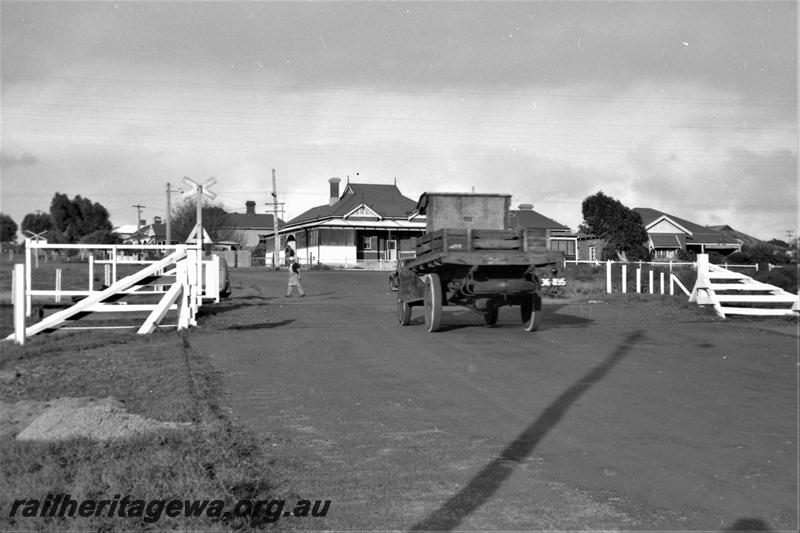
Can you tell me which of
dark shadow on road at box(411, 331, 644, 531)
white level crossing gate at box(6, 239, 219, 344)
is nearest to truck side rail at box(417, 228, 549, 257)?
white level crossing gate at box(6, 239, 219, 344)

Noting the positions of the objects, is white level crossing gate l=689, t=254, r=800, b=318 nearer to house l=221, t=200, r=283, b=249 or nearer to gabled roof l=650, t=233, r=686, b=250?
gabled roof l=650, t=233, r=686, b=250

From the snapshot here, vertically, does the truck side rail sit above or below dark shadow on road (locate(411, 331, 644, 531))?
above

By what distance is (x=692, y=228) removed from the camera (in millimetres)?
67000

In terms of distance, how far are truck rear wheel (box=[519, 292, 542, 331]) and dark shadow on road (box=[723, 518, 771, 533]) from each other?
10753 mm

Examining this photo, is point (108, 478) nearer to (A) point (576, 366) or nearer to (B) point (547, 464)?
(B) point (547, 464)

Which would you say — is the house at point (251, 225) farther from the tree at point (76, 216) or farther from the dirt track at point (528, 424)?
the dirt track at point (528, 424)

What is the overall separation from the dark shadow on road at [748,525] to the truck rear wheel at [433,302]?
10.7 meters

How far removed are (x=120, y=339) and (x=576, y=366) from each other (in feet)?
25.2

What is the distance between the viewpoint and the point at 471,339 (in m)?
14.8

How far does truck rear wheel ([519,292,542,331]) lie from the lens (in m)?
15.9

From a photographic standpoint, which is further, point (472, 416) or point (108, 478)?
point (472, 416)

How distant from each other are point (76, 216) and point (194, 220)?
18266 mm

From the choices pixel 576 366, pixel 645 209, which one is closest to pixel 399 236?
pixel 645 209

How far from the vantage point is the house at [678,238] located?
58.9m
